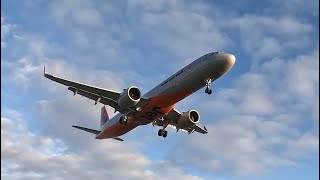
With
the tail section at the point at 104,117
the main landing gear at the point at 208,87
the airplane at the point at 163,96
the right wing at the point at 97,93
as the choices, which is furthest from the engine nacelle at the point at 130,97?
the tail section at the point at 104,117

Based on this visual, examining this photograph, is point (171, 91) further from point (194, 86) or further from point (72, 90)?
point (72, 90)

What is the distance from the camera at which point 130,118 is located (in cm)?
5669

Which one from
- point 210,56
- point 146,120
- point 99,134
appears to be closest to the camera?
point 210,56

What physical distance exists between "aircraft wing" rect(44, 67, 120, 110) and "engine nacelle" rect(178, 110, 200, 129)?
358 inches

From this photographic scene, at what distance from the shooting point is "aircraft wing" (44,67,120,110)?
176 ft

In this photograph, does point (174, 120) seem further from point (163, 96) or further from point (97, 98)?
point (97, 98)

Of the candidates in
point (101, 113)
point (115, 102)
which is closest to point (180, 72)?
point (115, 102)

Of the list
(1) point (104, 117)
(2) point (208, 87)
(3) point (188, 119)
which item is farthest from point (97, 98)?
(1) point (104, 117)

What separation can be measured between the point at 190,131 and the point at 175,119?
3950mm

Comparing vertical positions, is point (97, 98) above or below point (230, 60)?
above

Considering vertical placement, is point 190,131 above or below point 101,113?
below

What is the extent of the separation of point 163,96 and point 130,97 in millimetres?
3766

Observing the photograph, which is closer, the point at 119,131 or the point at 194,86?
the point at 194,86

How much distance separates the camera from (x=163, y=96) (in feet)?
173
